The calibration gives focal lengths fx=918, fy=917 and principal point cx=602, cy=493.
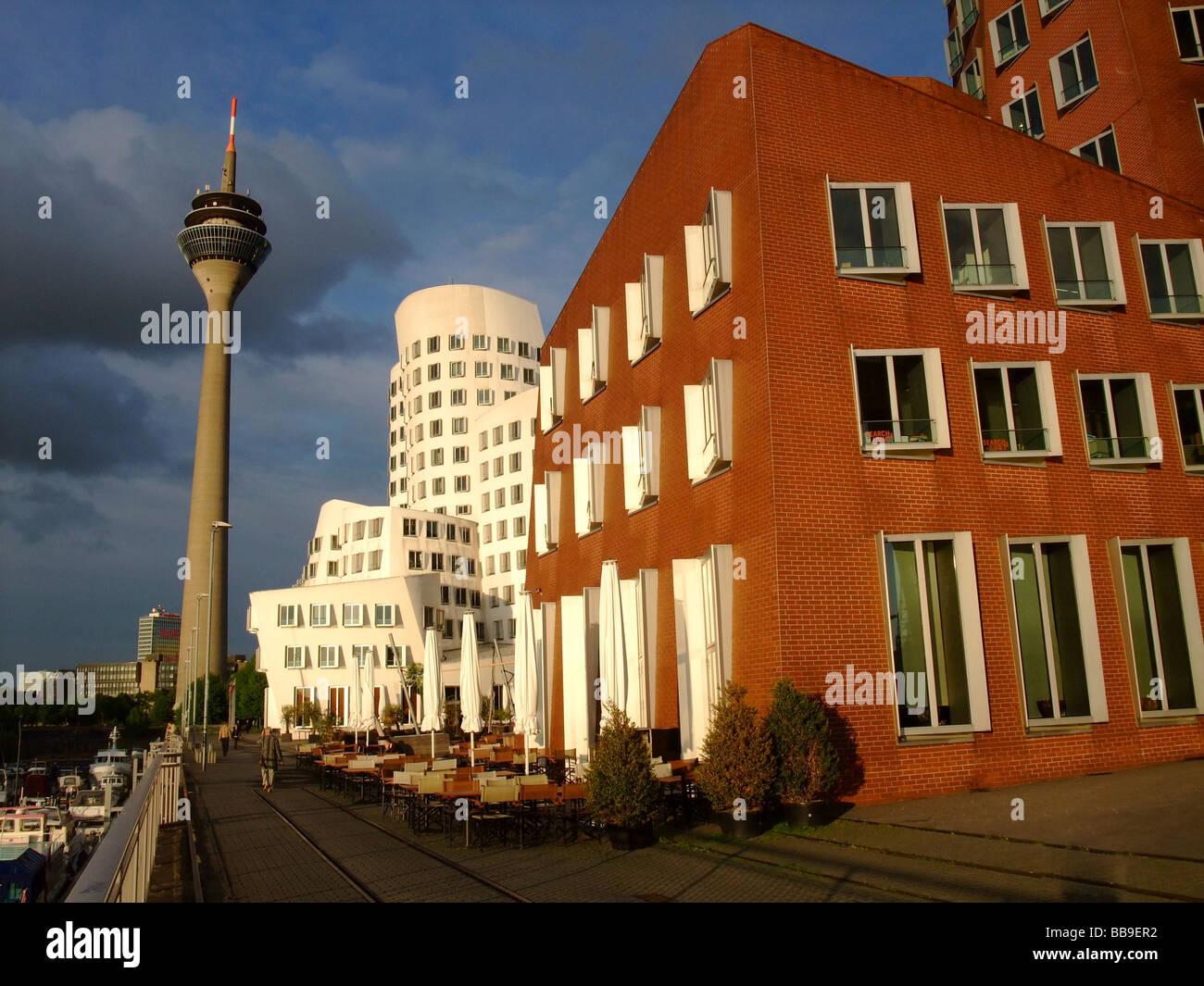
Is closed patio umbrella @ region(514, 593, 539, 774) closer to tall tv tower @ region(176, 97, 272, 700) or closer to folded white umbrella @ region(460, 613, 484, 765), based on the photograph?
folded white umbrella @ region(460, 613, 484, 765)

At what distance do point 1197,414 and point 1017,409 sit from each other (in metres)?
4.73

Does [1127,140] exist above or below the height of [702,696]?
above

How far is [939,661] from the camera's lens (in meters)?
15.1

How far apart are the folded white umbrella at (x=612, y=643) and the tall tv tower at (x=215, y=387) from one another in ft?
262

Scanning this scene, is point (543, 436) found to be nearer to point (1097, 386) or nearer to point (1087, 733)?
point (1097, 386)

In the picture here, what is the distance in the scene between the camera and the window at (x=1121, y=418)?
57.3 ft

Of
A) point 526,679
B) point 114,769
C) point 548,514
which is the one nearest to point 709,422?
point 526,679

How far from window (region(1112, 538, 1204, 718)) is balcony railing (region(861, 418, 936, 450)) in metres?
4.35

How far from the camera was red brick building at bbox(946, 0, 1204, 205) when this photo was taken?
2412 centimetres

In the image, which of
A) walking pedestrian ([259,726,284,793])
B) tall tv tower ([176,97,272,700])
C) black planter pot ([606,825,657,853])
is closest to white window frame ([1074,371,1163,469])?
black planter pot ([606,825,657,853])

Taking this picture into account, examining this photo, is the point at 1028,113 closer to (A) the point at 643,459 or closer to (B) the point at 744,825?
(A) the point at 643,459
